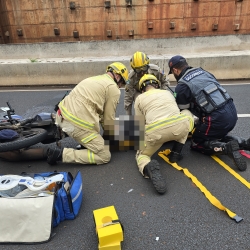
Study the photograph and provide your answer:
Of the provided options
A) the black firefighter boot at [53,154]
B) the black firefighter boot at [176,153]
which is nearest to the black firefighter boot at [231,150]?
the black firefighter boot at [176,153]

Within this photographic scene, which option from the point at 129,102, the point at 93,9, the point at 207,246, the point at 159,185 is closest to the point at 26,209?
the point at 159,185

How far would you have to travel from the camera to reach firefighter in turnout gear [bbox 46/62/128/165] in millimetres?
3162

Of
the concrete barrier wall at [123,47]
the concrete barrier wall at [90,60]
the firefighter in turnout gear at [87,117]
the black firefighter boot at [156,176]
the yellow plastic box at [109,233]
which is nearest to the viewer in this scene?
the yellow plastic box at [109,233]

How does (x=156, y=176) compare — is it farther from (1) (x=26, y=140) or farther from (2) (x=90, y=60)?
(2) (x=90, y=60)

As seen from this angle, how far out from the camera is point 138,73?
4363 millimetres

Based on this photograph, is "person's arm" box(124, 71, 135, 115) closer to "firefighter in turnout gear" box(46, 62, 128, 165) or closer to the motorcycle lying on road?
"firefighter in turnout gear" box(46, 62, 128, 165)

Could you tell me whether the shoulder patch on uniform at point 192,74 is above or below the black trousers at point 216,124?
above

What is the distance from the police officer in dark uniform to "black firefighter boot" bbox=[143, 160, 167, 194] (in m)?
1.01

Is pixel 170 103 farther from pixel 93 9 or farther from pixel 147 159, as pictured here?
pixel 93 9

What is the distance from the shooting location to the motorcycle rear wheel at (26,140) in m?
2.90

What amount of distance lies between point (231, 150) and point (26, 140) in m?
2.64

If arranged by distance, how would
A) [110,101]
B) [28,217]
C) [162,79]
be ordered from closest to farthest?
[28,217]
[110,101]
[162,79]

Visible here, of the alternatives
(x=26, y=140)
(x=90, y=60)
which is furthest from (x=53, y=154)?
(x=90, y=60)

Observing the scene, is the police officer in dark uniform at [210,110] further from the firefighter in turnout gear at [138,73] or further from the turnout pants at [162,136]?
the firefighter in turnout gear at [138,73]
